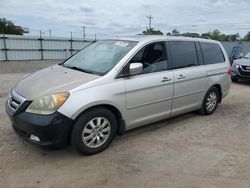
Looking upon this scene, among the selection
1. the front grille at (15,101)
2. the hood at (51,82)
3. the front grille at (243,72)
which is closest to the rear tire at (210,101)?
the hood at (51,82)

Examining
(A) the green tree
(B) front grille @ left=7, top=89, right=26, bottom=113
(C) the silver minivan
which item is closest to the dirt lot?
(C) the silver minivan

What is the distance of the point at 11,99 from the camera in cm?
402

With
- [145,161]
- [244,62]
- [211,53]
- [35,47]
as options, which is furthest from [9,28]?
[145,161]

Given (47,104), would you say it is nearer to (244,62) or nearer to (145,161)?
(145,161)

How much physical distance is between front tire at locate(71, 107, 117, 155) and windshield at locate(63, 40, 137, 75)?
0.66m

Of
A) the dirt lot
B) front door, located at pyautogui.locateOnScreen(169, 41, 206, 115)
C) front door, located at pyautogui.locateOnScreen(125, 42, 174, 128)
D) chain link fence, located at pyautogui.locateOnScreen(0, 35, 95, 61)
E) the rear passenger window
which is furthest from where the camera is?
chain link fence, located at pyautogui.locateOnScreen(0, 35, 95, 61)

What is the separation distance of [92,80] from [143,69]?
998 millimetres

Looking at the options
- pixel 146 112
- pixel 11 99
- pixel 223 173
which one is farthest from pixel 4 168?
pixel 223 173

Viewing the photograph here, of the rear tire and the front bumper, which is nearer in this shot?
the front bumper

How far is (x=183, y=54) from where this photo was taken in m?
5.35

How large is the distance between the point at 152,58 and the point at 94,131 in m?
1.67

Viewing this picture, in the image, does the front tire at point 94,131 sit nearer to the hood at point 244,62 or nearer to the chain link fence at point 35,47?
the hood at point 244,62

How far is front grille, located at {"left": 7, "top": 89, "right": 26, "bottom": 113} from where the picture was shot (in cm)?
375

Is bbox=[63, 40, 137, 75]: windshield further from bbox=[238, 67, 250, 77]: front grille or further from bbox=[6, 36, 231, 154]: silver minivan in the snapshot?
bbox=[238, 67, 250, 77]: front grille
